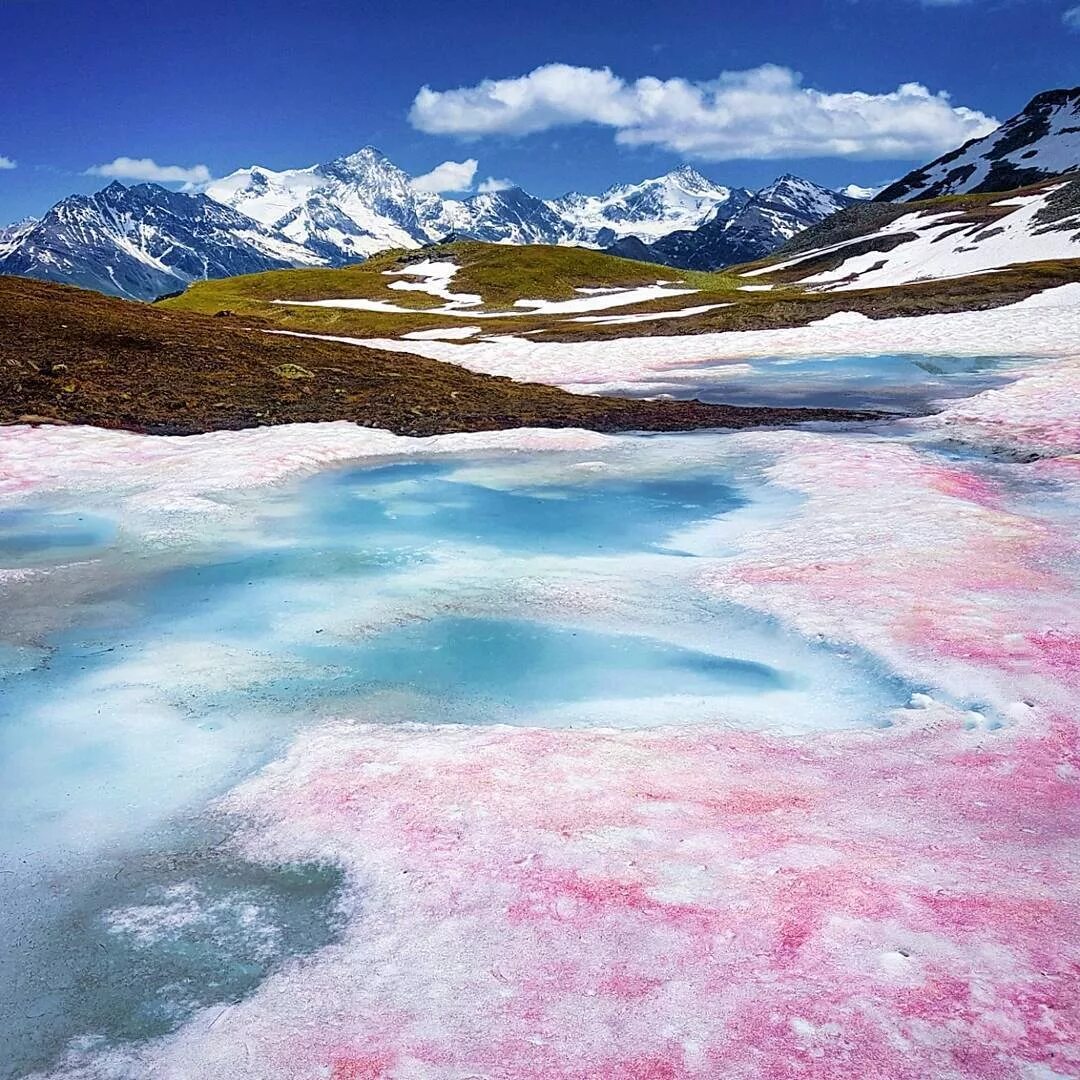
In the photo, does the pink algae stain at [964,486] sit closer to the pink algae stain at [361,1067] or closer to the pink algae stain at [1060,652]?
the pink algae stain at [1060,652]

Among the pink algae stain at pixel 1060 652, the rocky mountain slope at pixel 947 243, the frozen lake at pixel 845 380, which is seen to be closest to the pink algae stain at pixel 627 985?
the pink algae stain at pixel 1060 652

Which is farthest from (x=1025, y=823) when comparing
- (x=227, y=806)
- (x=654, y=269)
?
(x=654, y=269)

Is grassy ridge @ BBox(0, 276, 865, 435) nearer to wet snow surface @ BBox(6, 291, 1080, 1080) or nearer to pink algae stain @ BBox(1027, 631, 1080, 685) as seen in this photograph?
wet snow surface @ BBox(6, 291, 1080, 1080)

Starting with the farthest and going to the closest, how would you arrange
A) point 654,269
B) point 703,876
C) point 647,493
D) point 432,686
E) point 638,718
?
1. point 654,269
2. point 647,493
3. point 432,686
4. point 638,718
5. point 703,876

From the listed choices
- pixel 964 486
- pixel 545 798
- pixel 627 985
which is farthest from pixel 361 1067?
pixel 964 486

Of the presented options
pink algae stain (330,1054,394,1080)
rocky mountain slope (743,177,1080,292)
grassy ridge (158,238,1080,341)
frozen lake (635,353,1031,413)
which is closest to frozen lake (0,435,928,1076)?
pink algae stain (330,1054,394,1080)

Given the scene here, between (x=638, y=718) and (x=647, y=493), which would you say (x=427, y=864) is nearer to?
(x=638, y=718)

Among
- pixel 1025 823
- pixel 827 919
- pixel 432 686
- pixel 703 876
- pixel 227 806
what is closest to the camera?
pixel 827 919

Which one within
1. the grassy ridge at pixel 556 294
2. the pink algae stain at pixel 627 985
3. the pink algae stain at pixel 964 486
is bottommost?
the pink algae stain at pixel 627 985

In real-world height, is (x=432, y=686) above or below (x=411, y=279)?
below
